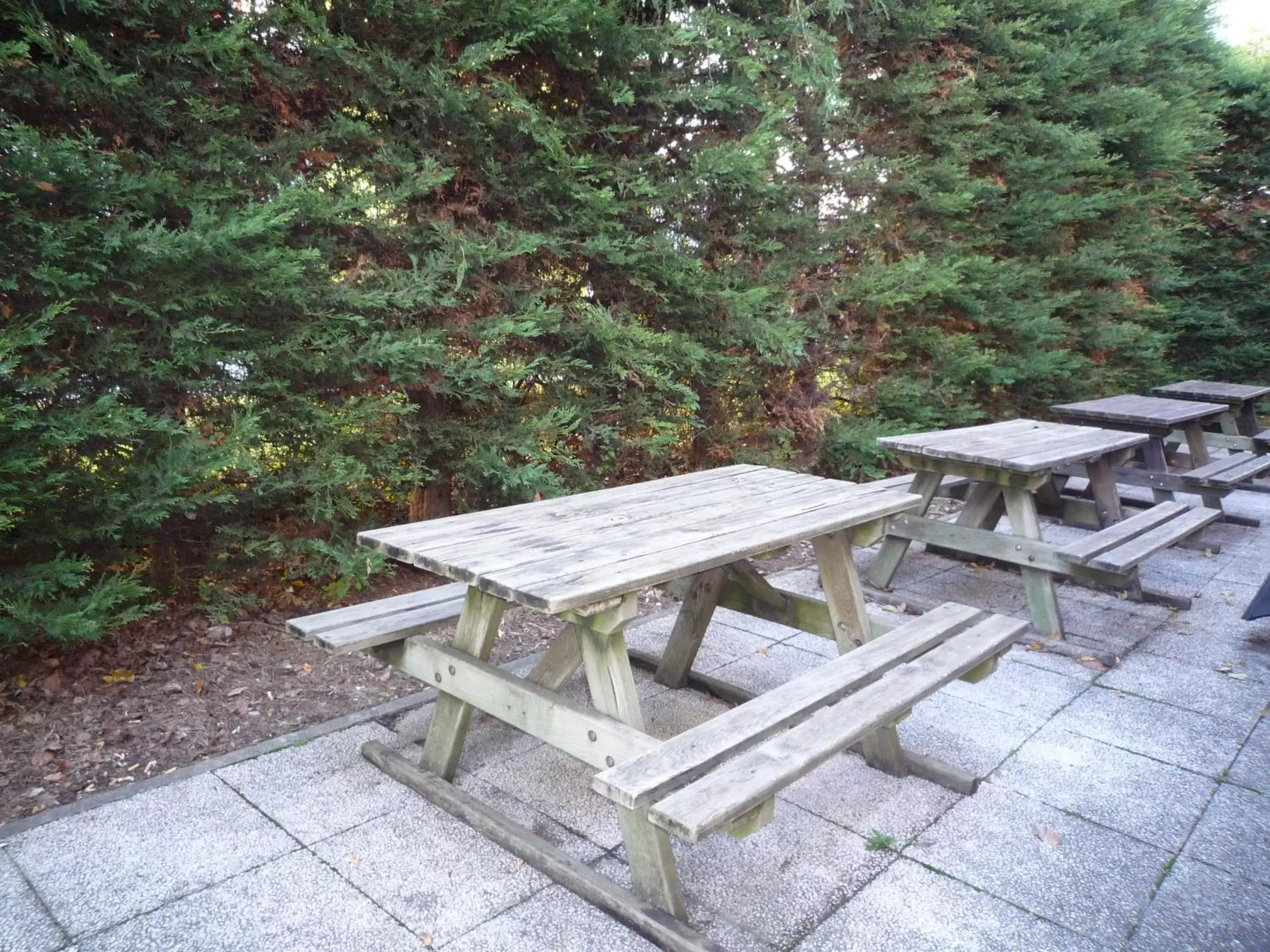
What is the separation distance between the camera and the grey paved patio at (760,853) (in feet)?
6.50

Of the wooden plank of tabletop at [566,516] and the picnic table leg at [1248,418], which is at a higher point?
the wooden plank of tabletop at [566,516]

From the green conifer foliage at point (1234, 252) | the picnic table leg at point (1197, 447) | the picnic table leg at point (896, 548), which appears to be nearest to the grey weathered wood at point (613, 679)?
the picnic table leg at point (896, 548)

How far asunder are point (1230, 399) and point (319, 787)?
7.63 meters

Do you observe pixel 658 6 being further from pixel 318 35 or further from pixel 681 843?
pixel 681 843

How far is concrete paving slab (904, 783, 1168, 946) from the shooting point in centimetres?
206

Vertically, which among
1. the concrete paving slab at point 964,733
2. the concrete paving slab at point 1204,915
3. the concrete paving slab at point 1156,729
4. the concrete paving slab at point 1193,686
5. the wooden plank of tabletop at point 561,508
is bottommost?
the concrete paving slab at point 1193,686

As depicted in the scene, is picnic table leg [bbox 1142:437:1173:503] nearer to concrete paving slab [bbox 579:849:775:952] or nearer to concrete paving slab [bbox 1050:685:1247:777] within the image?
concrete paving slab [bbox 1050:685:1247:777]

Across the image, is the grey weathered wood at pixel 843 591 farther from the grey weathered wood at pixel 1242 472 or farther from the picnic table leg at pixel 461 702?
the grey weathered wood at pixel 1242 472

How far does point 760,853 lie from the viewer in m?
2.31

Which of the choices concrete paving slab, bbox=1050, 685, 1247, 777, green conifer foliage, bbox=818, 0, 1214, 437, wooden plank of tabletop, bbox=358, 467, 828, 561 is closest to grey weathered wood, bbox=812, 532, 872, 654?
wooden plank of tabletop, bbox=358, 467, 828, 561

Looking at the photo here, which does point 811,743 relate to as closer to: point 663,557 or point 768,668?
point 663,557

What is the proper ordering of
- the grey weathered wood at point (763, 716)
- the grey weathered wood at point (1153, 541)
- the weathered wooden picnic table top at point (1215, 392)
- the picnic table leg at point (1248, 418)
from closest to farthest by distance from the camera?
1. the grey weathered wood at point (763, 716)
2. the grey weathered wood at point (1153, 541)
3. the weathered wooden picnic table top at point (1215, 392)
4. the picnic table leg at point (1248, 418)

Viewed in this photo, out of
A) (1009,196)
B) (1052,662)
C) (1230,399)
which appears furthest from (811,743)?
(1009,196)

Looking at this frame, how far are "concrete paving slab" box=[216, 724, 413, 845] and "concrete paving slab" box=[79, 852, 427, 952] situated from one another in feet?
0.71
